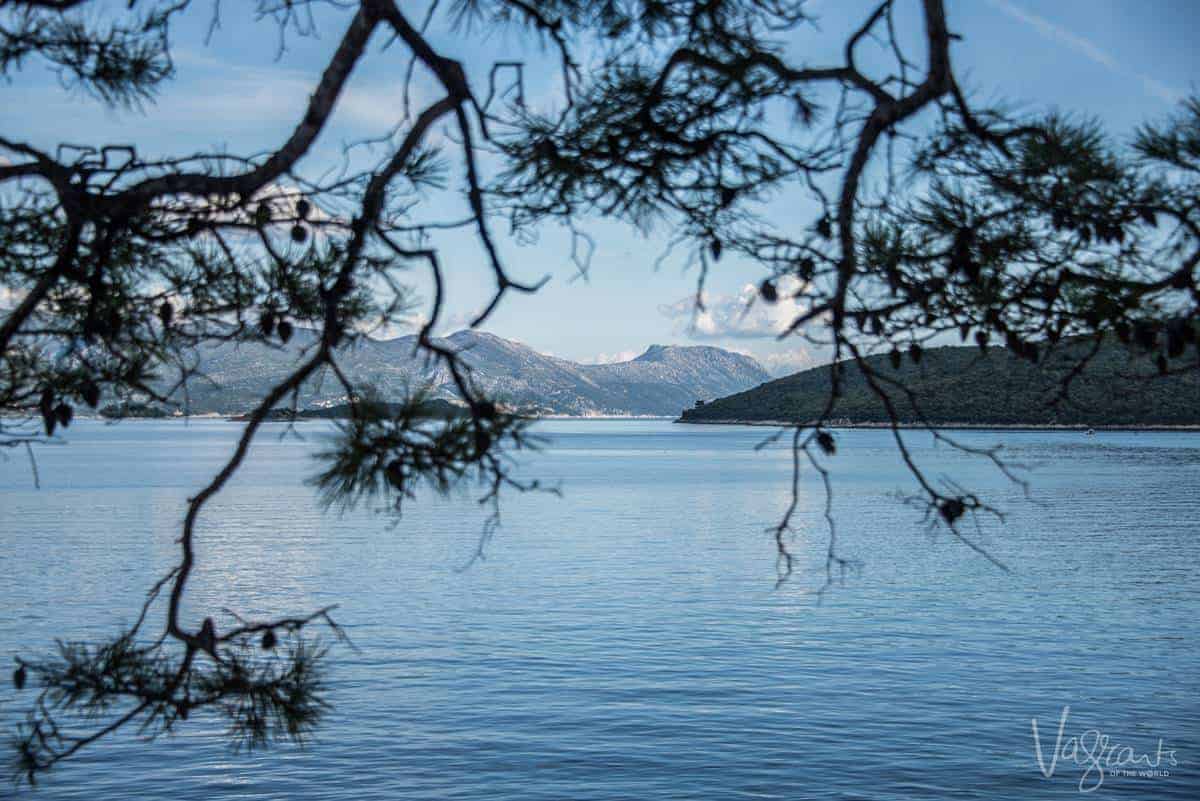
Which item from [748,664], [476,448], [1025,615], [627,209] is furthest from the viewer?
[1025,615]

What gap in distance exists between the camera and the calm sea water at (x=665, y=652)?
43.5 ft

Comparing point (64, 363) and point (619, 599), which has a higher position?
point (64, 363)

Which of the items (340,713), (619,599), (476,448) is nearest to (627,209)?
(476,448)

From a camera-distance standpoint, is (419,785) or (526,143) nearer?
(526,143)

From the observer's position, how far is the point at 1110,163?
14.9 ft

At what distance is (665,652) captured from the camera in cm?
1948

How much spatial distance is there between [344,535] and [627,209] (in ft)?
118

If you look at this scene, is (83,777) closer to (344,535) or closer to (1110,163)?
(1110,163)

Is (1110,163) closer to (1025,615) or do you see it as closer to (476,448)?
(476,448)

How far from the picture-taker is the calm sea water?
1327cm

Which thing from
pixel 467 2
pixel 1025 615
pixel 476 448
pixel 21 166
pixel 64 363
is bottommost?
pixel 1025 615

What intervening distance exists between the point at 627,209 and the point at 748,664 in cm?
1465

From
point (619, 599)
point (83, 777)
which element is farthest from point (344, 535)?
point (83, 777)

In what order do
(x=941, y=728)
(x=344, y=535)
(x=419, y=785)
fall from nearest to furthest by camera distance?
(x=419, y=785), (x=941, y=728), (x=344, y=535)
